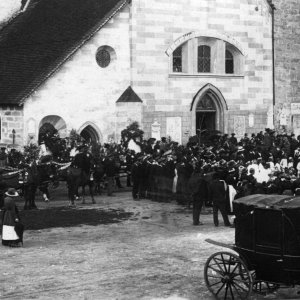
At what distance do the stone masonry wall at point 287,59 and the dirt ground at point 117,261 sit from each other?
19229mm

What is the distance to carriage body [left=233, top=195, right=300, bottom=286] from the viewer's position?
35.0ft

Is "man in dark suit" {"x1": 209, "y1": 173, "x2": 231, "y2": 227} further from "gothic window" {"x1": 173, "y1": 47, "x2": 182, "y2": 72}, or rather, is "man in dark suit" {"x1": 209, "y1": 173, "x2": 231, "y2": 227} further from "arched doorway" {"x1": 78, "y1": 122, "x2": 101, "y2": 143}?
"gothic window" {"x1": 173, "y1": 47, "x2": 182, "y2": 72}

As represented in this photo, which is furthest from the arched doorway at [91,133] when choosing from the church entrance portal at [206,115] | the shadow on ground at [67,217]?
the shadow on ground at [67,217]

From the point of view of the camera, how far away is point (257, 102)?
37.2m

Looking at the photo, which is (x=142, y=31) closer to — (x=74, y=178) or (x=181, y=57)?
(x=181, y=57)

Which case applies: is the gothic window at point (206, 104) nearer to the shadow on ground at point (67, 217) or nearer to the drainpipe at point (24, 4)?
the drainpipe at point (24, 4)

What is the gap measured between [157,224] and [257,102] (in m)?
19.8

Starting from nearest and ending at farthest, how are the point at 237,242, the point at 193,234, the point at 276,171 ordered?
the point at 237,242 < the point at 193,234 < the point at 276,171

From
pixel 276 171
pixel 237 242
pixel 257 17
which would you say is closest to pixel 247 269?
pixel 237 242

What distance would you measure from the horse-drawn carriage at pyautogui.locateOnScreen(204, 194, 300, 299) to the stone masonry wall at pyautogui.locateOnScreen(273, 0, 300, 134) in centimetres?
2713

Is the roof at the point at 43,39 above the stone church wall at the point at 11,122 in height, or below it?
above

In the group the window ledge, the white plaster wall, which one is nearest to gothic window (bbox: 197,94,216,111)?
the window ledge

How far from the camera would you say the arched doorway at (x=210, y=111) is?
35.8 m

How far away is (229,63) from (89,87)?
8.64 metres
